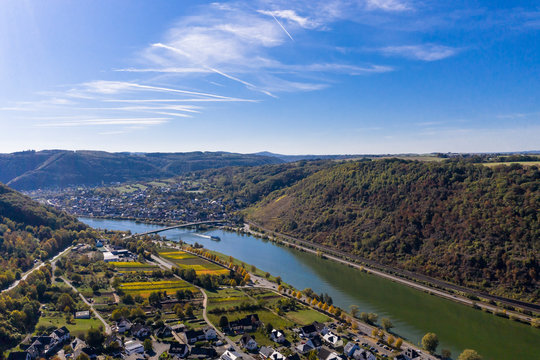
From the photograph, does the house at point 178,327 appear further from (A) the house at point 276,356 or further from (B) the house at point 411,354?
(B) the house at point 411,354

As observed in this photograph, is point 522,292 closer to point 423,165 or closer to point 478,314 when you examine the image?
point 478,314

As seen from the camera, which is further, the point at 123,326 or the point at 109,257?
the point at 109,257

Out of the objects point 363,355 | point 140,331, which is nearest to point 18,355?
point 140,331

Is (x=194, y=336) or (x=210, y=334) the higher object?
(x=194, y=336)

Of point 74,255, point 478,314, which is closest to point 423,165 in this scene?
point 478,314

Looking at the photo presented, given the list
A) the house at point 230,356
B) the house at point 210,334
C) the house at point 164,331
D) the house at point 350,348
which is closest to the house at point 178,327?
the house at point 164,331

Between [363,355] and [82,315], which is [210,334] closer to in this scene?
[363,355]
